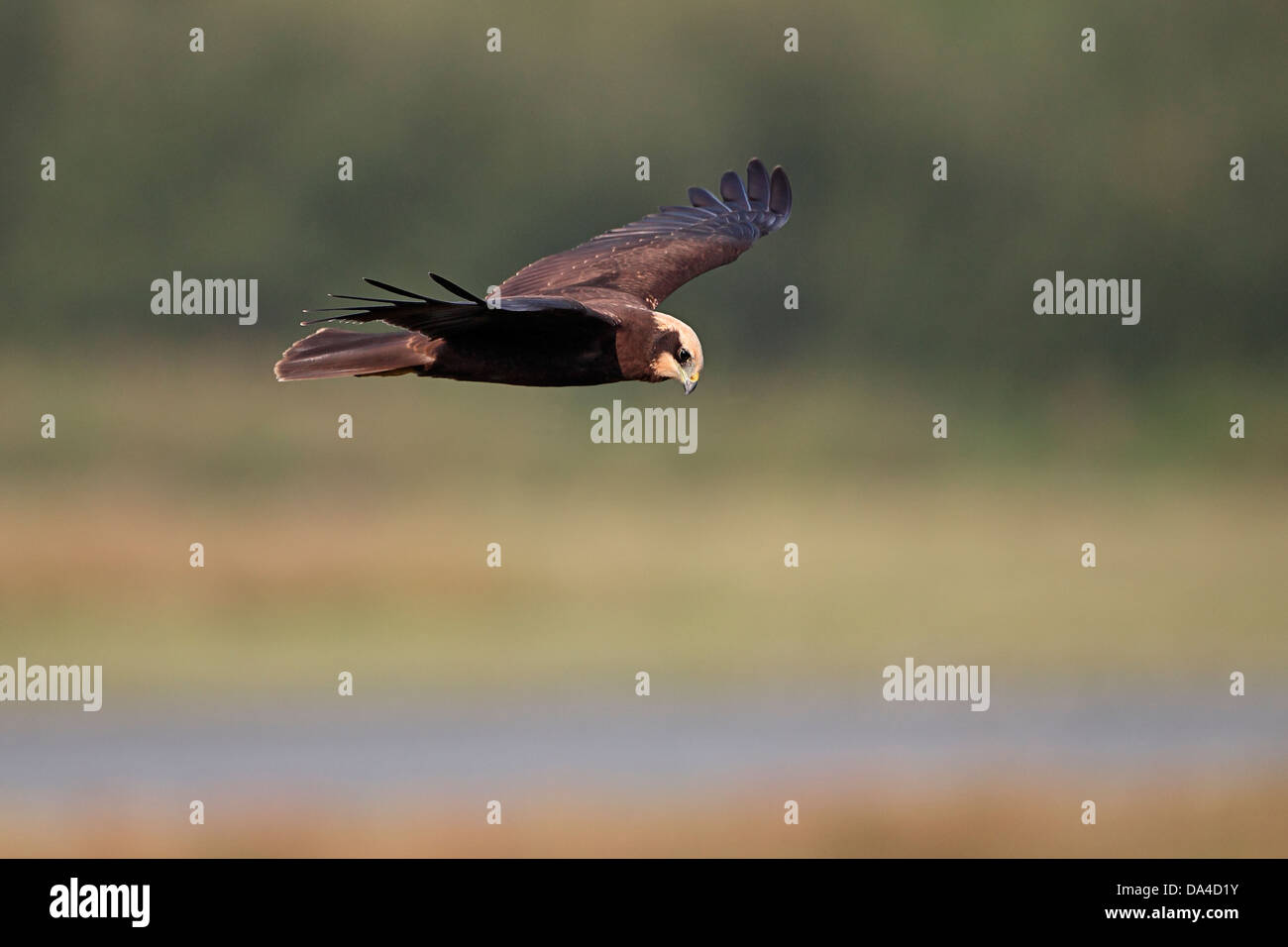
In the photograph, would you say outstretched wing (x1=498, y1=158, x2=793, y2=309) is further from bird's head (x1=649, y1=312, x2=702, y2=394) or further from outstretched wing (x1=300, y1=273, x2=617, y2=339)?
outstretched wing (x1=300, y1=273, x2=617, y2=339)

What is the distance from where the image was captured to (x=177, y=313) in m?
39.5

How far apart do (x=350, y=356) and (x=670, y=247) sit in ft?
9.95

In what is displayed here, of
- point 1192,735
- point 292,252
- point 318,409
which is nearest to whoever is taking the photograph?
point 1192,735

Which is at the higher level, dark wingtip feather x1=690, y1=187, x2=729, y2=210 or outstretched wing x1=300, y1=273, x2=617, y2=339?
dark wingtip feather x1=690, y1=187, x2=729, y2=210

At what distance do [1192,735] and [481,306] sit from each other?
84.0 ft

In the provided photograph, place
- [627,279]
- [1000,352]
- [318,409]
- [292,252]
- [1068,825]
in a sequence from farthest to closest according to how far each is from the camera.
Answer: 1. [1000,352]
2. [292,252]
3. [318,409]
4. [1068,825]
5. [627,279]

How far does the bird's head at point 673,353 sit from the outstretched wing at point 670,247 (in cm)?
121

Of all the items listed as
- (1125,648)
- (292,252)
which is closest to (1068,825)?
(1125,648)

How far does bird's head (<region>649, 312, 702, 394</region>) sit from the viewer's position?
1154cm

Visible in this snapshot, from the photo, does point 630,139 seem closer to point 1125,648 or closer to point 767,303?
point 767,303

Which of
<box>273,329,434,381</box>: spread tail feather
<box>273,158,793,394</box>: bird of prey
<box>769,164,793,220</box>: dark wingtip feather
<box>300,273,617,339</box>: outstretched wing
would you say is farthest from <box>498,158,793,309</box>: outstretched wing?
<box>300,273,617,339</box>: outstretched wing

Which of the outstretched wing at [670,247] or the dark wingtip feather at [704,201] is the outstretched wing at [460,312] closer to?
the outstretched wing at [670,247]

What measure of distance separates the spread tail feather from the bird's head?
1.11 meters

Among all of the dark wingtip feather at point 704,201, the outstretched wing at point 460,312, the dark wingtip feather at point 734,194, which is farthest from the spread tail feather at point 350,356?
the dark wingtip feather at point 734,194
